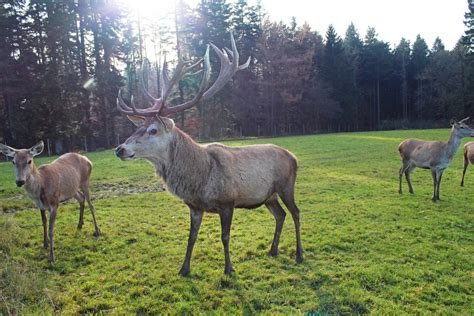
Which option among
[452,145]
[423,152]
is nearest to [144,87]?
[423,152]

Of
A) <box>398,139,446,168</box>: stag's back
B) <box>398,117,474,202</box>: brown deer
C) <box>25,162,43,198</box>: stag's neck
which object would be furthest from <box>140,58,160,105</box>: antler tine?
<box>398,139,446,168</box>: stag's back

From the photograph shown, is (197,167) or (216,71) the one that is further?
(216,71)

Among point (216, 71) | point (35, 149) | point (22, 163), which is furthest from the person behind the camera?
point (216, 71)

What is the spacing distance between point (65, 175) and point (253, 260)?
4.33 metres

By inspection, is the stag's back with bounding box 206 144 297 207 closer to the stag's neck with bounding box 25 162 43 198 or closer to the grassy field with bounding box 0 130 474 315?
the grassy field with bounding box 0 130 474 315

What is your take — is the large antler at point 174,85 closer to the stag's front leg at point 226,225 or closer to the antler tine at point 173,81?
the antler tine at point 173,81

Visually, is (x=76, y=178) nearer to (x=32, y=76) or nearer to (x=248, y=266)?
(x=248, y=266)

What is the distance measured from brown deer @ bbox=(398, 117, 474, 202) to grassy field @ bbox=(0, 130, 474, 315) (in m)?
0.87

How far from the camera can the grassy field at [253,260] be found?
4.30 meters

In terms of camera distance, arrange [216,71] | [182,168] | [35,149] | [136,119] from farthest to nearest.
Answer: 1. [216,71]
2. [35,149]
3. [136,119]
4. [182,168]

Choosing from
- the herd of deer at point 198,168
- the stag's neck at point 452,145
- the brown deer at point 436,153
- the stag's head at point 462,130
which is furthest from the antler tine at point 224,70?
the stag's head at point 462,130

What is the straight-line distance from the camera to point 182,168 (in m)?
5.02

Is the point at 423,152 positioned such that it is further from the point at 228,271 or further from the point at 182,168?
the point at 182,168

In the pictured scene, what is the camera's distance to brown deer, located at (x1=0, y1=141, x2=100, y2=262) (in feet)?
19.9
